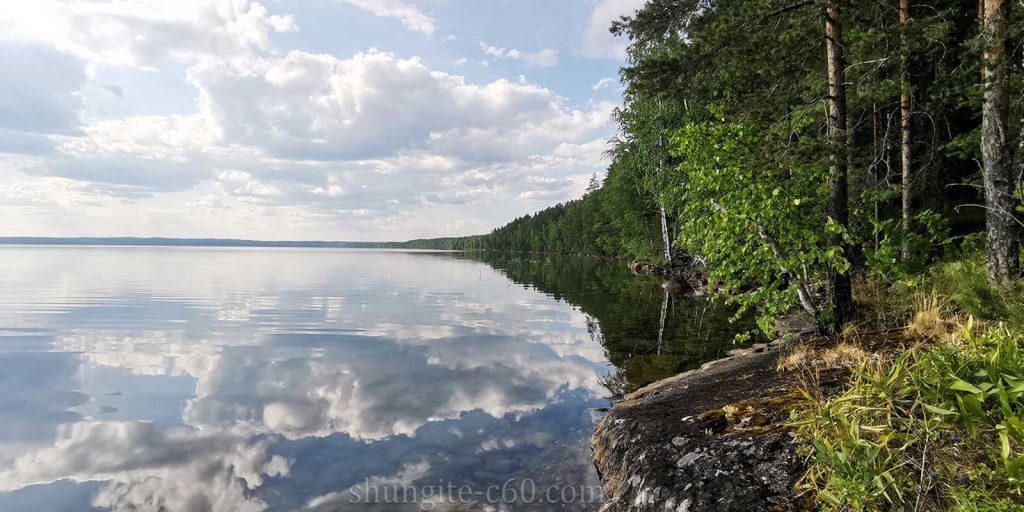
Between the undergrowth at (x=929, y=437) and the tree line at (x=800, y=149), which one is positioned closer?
the undergrowth at (x=929, y=437)

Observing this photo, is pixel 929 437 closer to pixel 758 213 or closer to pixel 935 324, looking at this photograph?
A: pixel 935 324

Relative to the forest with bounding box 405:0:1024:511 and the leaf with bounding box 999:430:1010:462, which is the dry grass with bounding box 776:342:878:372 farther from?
the leaf with bounding box 999:430:1010:462

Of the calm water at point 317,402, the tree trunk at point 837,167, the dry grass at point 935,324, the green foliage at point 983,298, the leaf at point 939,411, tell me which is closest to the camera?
the leaf at point 939,411

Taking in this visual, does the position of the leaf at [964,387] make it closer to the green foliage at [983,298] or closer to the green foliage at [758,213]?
the green foliage at [983,298]

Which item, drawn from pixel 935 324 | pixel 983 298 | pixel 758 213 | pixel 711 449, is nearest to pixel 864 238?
pixel 983 298

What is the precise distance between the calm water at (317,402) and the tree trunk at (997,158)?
6.38 meters

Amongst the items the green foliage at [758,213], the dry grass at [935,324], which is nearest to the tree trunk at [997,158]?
the dry grass at [935,324]

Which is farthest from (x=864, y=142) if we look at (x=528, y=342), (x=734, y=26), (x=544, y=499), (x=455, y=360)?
(x=544, y=499)

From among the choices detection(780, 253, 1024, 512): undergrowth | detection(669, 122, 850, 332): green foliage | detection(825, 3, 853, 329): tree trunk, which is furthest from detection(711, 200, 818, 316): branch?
detection(780, 253, 1024, 512): undergrowth

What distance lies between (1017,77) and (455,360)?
675 inches

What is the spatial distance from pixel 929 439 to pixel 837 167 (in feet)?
23.9

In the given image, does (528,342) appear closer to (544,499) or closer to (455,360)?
Result: (455,360)

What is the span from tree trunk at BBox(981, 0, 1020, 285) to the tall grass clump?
710 cm

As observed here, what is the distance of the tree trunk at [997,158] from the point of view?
28.8 feet
